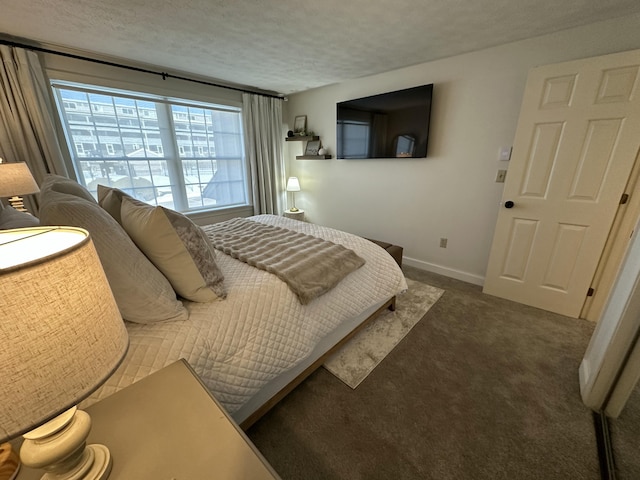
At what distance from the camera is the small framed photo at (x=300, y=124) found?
387 cm

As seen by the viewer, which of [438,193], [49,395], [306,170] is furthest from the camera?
[306,170]

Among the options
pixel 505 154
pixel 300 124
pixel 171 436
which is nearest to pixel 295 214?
pixel 300 124

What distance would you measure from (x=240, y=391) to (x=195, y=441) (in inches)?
21.7

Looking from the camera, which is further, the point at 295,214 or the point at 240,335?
the point at 295,214

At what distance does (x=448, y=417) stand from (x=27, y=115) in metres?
3.90

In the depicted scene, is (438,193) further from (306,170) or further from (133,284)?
(133,284)

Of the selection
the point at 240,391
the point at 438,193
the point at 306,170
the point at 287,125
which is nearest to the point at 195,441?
the point at 240,391

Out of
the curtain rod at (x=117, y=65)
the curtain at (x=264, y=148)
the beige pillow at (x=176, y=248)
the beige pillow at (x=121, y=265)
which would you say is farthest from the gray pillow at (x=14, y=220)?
the curtain at (x=264, y=148)

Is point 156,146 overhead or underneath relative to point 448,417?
overhead

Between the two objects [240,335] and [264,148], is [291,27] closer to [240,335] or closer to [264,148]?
[264,148]

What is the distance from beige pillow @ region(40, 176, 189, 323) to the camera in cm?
84

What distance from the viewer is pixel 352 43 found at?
2.18m

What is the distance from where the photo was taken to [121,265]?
92cm

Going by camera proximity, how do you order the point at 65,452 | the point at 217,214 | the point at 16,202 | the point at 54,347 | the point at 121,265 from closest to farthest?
the point at 54,347 < the point at 65,452 < the point at 121,265 < the point at 16,202 < the point at 217,214
